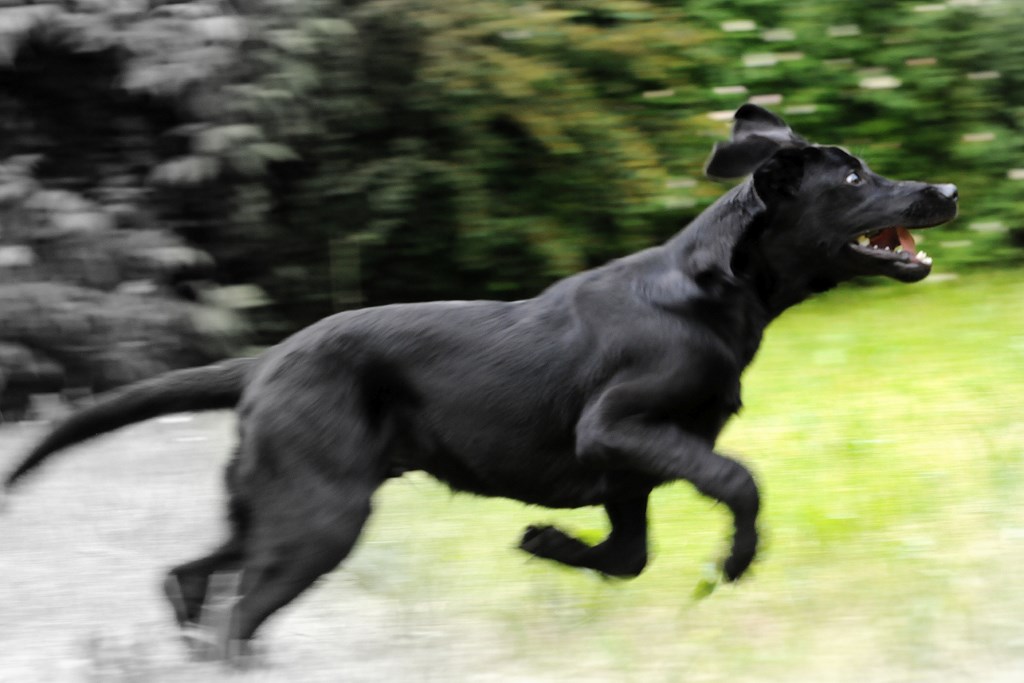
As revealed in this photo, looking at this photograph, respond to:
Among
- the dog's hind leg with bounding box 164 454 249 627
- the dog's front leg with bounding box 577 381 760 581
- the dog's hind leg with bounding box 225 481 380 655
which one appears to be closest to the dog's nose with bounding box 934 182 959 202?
the dog's front leg with bounding box 577 381 760 581

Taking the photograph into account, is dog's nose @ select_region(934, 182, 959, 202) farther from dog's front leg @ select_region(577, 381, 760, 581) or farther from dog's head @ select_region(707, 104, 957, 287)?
dog's front leg @ select_region(577, 381, 760, 581)

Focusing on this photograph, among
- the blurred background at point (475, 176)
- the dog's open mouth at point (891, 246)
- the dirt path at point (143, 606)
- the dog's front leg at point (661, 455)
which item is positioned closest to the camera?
the dog's front leg at point (661, 455)

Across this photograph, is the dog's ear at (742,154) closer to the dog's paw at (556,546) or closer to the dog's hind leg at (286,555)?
the dog's paw at (556,546)

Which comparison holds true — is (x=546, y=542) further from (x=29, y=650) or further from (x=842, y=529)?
(x=29, y=650)

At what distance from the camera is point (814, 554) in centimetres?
501

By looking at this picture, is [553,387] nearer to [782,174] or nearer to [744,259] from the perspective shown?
[744,259]

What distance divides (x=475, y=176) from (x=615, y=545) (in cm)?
452

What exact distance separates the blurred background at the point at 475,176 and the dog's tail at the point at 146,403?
1387 mm

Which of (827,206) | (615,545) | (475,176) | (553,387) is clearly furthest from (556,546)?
(475,176)

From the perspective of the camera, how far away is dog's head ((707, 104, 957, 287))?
4480 millimetres

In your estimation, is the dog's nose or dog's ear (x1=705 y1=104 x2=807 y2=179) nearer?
dog's ear (x1=705 y1=104 x2=807 y2=179)

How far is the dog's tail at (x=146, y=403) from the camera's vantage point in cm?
457

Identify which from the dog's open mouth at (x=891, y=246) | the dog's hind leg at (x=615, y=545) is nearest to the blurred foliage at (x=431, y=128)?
the dog's open mouth at (x=891, y=246)

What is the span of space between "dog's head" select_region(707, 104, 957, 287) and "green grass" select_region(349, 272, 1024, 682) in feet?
3.14
